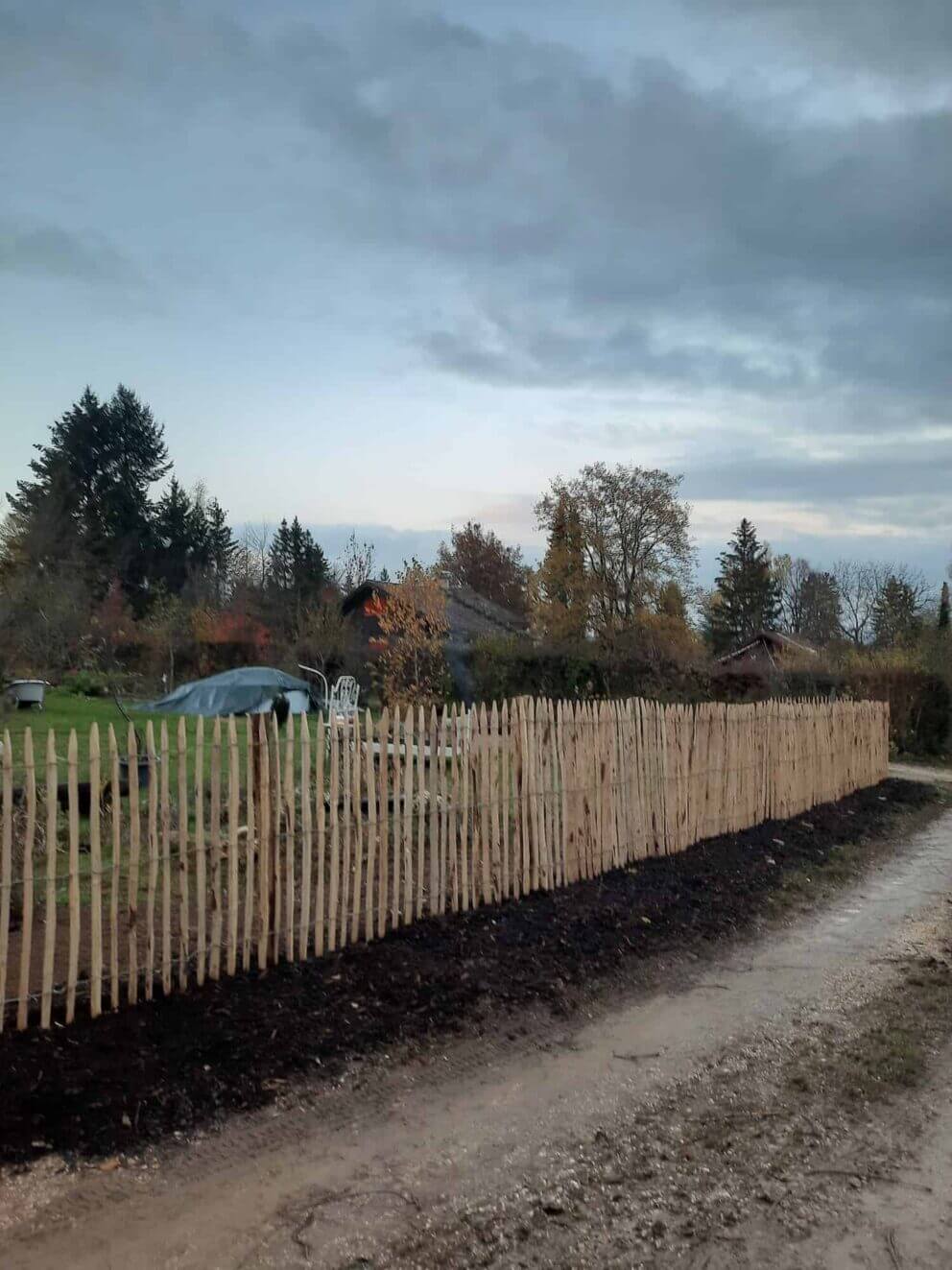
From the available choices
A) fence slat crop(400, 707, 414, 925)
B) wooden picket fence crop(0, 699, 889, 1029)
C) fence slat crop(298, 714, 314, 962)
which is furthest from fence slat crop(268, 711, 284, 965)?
fence slat crop(400, 707, 414, 925)

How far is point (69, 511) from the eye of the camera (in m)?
44.7

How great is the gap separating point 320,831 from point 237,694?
19.4 metres

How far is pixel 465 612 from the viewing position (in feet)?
117

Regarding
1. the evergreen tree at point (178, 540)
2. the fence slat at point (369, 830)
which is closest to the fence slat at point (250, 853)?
the fence slat at point (369, 830)

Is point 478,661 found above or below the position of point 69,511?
below

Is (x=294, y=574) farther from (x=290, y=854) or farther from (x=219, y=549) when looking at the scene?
(x=290, y=854)

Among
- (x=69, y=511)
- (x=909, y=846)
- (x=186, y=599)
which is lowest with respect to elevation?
(x=909, y=846)

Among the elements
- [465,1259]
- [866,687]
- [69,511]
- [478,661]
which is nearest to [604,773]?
[465,1259]

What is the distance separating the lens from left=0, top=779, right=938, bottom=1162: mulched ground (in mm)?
4277

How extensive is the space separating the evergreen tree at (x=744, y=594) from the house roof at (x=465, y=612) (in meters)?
21.5

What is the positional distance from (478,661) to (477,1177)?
20948 mm

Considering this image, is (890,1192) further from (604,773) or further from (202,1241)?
(604,773)

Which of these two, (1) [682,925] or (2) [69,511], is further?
(2) [69,511]

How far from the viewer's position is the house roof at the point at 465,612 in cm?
3070
